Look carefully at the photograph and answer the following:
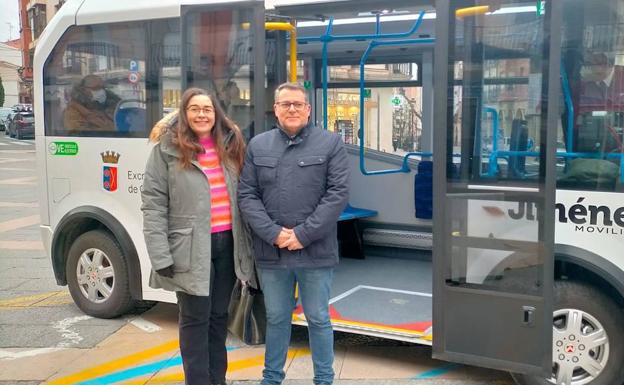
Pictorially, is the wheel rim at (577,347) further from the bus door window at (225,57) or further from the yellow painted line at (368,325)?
the bus door window at (225,57)

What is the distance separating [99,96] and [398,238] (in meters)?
2.81

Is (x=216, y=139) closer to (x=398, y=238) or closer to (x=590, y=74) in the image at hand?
(x=590, y=74)

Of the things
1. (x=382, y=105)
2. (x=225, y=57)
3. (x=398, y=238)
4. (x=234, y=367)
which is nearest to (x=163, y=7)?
(x=225, y=57)

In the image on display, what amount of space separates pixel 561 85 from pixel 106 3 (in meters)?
3.29

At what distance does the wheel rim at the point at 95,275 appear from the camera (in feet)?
17.3

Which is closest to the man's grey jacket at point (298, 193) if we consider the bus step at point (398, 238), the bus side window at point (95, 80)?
the bus side window at point (95, 80)

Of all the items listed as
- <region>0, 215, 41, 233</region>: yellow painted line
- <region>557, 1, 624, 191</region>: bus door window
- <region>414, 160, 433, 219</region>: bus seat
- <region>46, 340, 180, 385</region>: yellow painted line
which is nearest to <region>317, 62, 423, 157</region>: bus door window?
<region>414, 160, 433, 219</region>: bus seat

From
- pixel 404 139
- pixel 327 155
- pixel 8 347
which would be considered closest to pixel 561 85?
pixel 327 155

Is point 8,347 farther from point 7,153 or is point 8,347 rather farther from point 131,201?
point 7,153

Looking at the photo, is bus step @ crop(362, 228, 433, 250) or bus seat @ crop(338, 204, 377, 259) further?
bus seat @ crop(338, 204, 377, 259)

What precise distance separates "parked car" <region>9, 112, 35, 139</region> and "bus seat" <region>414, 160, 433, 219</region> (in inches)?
1206

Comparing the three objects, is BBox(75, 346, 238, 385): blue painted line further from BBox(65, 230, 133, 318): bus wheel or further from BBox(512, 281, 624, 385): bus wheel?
BBox(512, 281, 624, 385): bus wheel

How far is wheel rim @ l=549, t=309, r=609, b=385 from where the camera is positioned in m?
3.57

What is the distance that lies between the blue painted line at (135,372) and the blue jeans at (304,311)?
106 cm
